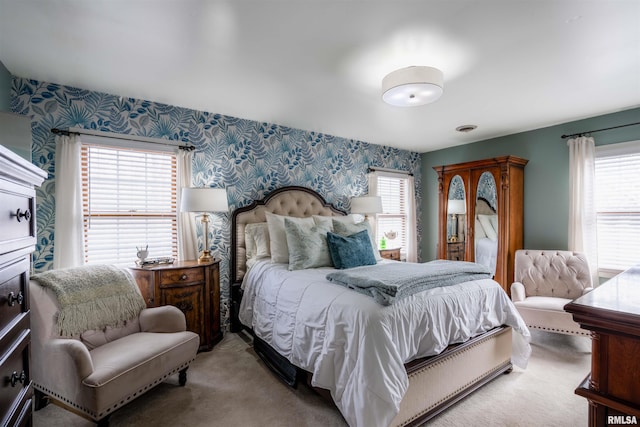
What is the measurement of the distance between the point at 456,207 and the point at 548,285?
1.54 m

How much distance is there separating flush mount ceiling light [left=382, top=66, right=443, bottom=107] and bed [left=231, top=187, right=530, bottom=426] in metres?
1.49

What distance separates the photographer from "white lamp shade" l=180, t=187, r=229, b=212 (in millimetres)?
2934

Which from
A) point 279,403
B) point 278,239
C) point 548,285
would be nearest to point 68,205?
point 278,239

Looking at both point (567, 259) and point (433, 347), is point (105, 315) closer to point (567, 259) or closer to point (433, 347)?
point (433, 347)

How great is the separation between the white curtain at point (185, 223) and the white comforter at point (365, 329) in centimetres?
106

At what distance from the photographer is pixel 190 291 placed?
2.86 meters

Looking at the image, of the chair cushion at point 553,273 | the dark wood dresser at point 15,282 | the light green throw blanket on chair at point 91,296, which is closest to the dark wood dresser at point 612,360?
the dark wood dresser at point 15,282

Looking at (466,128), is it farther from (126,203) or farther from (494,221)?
(126,203)

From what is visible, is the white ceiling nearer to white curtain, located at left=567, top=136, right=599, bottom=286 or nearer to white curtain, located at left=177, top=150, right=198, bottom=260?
white curtain, located at left=567, top=136, right=599, bottom=286

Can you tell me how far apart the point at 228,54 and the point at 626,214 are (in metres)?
4.37

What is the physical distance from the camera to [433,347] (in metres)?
1.94

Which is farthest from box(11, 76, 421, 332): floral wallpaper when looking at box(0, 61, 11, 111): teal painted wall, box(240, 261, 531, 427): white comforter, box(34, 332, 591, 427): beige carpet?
box(240, 261, 531, 427): white comforter

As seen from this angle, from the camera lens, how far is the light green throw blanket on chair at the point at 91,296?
202cm

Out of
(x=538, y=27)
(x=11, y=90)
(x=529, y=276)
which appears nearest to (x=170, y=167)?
(x=11, y=90)
